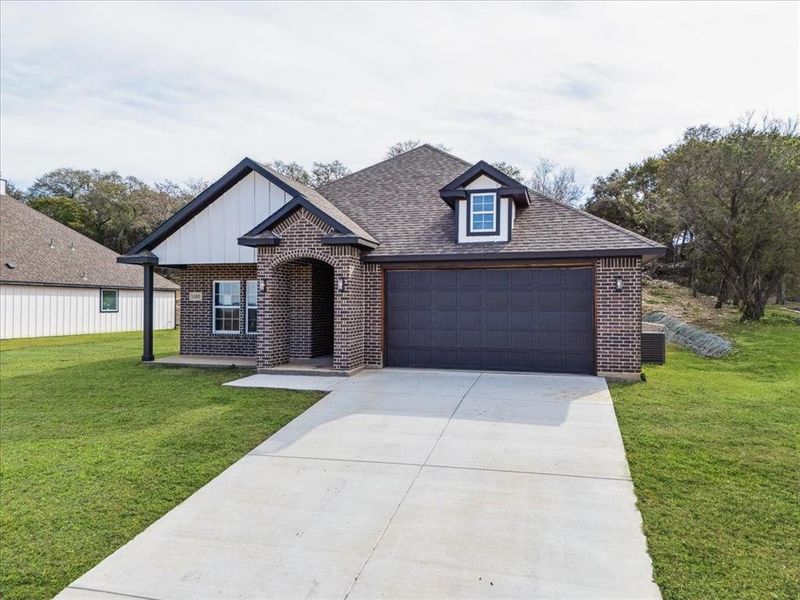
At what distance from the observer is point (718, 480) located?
5.11 meters

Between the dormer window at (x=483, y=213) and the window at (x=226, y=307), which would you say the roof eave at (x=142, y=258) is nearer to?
the window at (x=226, y=307)

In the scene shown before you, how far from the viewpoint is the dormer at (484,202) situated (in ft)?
37.8

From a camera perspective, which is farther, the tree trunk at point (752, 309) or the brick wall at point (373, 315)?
the tree trunk at point (752, 309)

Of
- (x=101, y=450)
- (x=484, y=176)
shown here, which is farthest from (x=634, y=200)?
(x=101, y=450)

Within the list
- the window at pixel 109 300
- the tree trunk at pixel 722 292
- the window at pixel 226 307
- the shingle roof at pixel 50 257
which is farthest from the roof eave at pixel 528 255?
the window at pixel 109 300

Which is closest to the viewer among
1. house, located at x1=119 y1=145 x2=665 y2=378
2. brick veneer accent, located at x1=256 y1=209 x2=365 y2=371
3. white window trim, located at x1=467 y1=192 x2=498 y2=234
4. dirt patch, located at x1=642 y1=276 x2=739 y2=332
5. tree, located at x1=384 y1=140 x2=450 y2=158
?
house, located at x1=119 y1=145 x2=665 y2=378

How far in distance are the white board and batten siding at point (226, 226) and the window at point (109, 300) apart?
13807 millimetres

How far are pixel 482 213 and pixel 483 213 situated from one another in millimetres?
23

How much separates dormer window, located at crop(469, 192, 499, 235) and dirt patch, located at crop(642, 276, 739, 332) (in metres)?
11.6

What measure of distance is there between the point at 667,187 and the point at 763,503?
77.3 feet

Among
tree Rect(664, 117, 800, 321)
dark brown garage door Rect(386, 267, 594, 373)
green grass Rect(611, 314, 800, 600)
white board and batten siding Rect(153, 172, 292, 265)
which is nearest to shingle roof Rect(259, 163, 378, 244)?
white board and batten siding Rect(153, 172, 292, 265)

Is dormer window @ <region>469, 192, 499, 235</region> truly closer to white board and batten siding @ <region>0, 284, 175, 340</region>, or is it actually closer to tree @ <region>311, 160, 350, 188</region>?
white board and batten siding @ <region>0, 284, 175, 340</region>

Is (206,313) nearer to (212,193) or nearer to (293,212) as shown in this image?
(212,193)

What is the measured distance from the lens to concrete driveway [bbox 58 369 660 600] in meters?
3.55
